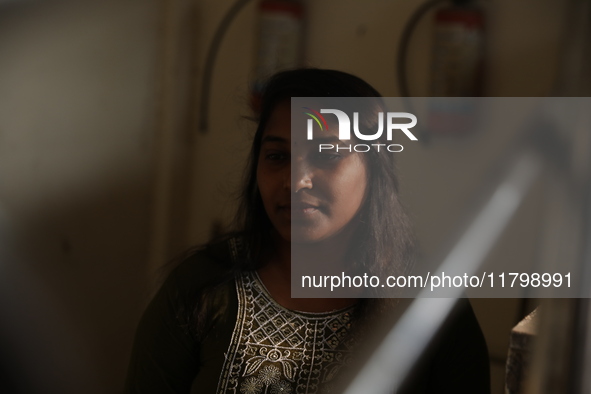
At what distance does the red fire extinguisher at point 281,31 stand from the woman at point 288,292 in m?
0.32

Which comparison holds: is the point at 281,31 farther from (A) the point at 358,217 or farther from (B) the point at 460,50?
(A) the point at 358,217

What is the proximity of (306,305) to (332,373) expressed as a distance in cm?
7

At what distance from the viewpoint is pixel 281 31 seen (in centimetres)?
91

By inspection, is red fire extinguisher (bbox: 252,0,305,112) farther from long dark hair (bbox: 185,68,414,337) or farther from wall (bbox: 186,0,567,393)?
long dark hair (bbox: 185,68,414,337)

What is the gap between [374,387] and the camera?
0.58m

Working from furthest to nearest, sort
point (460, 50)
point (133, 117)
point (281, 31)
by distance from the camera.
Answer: point (133, 117) < point (281, 31) < point (460, 50)

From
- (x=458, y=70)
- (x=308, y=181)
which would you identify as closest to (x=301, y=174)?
(x=308, y=181)

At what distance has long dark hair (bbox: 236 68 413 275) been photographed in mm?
567

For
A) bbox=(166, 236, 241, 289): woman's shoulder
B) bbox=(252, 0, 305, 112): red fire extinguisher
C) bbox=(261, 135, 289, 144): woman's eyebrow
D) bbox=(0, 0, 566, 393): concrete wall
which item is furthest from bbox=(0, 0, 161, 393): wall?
bbox=(261, 135, 289, 144): woman's eyebrow

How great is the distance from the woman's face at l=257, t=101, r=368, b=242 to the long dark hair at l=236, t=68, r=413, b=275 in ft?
0.05

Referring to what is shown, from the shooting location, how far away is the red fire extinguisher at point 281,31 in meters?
0.90

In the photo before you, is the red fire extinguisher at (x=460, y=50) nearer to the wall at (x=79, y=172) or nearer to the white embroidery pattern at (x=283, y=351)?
the white embroidery pattern at (x=283, y=351)

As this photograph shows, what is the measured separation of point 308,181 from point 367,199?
0.07 metres

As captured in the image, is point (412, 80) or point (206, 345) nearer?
point (206, 345)
